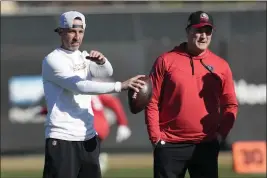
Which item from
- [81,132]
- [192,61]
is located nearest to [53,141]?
[81,132]

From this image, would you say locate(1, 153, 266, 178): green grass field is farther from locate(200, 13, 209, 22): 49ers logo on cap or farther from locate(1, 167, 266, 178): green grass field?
locate(200, 13, 209, 22): 49ers logo on cap

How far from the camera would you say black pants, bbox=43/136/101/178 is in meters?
6.39

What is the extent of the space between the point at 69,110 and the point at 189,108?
38.6 inches

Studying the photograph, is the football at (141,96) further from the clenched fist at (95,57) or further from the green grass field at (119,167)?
the green grass field at (119,167)

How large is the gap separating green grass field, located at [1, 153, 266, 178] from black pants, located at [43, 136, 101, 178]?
5.96 metres

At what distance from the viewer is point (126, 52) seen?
16.2 metres

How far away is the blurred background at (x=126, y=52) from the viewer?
1588cm

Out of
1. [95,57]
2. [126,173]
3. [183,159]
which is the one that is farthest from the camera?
[126,173]

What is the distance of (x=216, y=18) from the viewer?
1599cm

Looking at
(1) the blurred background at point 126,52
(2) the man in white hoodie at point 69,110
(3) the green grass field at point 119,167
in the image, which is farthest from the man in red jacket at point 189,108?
(1) the blurred background at point 126,52

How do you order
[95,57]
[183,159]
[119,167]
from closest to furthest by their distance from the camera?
[95,57]
[183,159]
[119,167]

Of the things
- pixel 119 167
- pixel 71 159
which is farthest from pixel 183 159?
pixel 119 167

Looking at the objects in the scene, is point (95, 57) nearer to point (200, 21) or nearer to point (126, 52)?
point (200, 21)

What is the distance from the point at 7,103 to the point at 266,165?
5.22 metres
